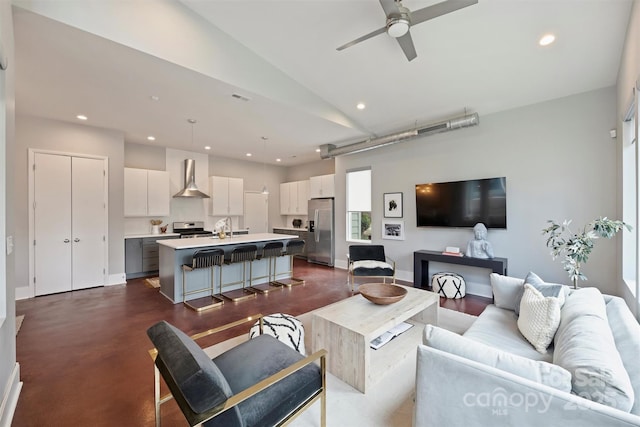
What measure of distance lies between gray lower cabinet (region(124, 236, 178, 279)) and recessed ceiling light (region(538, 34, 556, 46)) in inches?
279

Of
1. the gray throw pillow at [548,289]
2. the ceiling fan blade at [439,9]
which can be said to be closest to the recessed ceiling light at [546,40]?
the ceiling fan blade at [439,9]

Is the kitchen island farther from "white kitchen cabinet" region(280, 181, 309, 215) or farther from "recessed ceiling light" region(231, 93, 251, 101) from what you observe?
"white kitchen cabinet" region(280, 181, 309, 215)

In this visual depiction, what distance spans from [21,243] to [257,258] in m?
3.72

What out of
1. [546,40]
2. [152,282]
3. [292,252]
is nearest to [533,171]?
[546,40]

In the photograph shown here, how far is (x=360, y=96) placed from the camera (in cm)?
423

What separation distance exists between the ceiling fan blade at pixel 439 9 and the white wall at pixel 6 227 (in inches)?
112

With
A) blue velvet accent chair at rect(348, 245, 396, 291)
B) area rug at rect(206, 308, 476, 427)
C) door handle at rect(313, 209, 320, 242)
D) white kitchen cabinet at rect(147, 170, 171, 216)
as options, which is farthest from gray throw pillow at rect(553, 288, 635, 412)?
white kitchen cabinet at rect(147, 170, 171, 216)

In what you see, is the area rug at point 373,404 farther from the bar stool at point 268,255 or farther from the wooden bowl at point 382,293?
the bar stool at point 268,255

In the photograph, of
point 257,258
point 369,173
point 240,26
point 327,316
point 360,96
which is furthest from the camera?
point 369,173

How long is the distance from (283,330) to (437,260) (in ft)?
10.4

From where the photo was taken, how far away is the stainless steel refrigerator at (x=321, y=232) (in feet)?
22.2

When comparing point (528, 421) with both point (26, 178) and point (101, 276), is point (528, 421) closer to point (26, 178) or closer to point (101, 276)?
point (101, 276)

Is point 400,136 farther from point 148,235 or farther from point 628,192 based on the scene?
point 148,235

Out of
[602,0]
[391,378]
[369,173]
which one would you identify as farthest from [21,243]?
[602,0]
